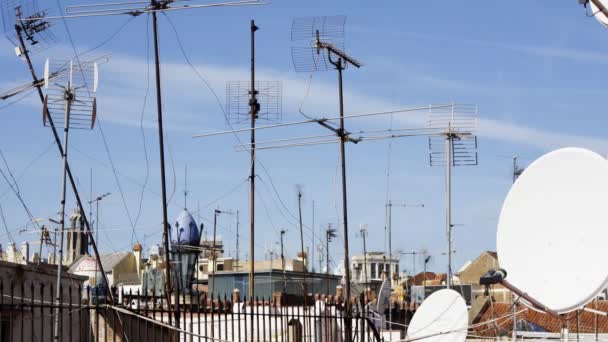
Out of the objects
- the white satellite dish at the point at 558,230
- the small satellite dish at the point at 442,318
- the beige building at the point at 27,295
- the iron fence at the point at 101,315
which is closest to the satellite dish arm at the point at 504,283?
the white satellite dish at the point at 558,230

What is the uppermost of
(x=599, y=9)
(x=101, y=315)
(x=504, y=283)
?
(x=599, y=9)

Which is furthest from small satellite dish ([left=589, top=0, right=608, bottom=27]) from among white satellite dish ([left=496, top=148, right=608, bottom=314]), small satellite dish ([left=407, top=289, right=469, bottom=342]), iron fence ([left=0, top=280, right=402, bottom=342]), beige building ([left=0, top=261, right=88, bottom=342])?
beige building ([left=0, top=261, right=88, bottom=342])

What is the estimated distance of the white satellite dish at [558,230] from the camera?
1131cm

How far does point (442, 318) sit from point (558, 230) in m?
5.49

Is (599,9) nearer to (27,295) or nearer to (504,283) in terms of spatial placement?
(504,283)

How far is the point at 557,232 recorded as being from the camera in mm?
12188

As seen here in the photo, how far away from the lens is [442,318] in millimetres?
17281

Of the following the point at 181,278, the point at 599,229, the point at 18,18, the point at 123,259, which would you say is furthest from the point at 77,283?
the point at 123,259

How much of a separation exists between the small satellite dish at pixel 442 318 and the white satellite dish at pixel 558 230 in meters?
4.37

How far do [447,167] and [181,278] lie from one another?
840cm

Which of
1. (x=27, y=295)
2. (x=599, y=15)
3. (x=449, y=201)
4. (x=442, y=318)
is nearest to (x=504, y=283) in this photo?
(x=599, y=15)

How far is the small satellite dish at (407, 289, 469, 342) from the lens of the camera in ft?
55.0

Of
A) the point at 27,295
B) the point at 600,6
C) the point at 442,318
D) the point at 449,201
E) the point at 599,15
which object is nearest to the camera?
the point at 600,6

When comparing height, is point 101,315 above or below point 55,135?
below
